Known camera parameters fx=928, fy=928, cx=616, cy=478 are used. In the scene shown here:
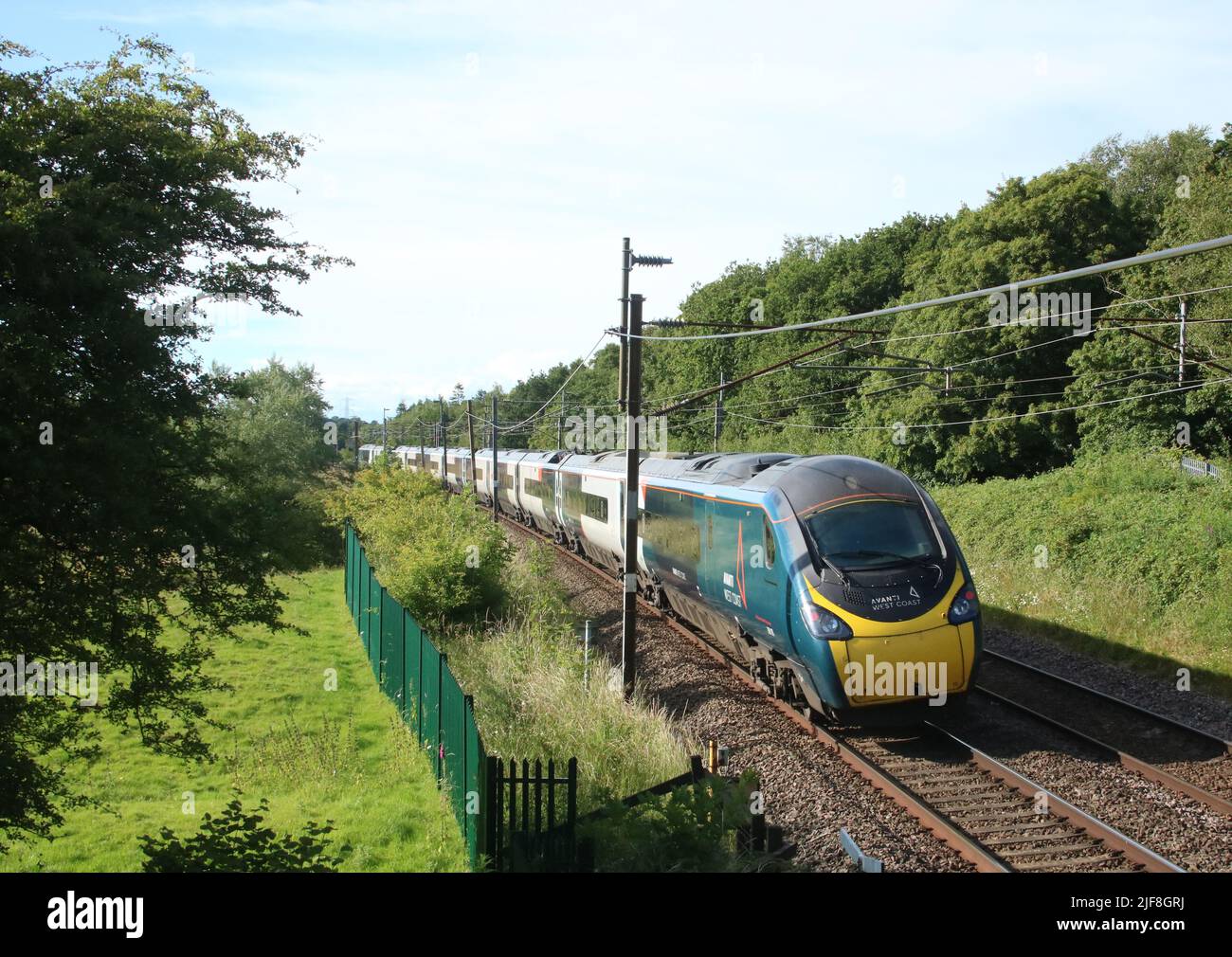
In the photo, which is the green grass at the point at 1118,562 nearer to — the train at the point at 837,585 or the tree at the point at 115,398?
the train at the point at 837,585

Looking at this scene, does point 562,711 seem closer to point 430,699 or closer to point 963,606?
point 430,699

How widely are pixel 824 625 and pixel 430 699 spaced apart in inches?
226

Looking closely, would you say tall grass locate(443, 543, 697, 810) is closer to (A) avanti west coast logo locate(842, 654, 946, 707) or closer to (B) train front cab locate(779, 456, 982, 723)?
(B) train front cab locate(779, 456, 982, 723)

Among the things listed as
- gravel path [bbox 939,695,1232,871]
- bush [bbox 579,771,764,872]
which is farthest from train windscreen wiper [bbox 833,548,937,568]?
bush [bbox 579,771,764,872]

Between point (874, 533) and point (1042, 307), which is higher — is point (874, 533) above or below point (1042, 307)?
below

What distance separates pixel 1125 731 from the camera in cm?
1104

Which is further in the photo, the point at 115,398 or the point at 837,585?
the point at 837,585

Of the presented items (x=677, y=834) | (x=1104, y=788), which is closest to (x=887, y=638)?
(x=1104, y=788)

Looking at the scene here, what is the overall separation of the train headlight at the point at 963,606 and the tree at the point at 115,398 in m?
7.27

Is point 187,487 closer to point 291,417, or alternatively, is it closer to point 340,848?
point 340,848

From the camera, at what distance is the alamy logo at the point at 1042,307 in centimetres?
2844

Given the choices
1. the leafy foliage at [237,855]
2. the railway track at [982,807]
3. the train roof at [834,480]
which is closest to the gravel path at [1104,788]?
the railway track at [982,807]

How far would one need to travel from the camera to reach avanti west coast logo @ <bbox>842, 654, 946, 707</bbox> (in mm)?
9711
